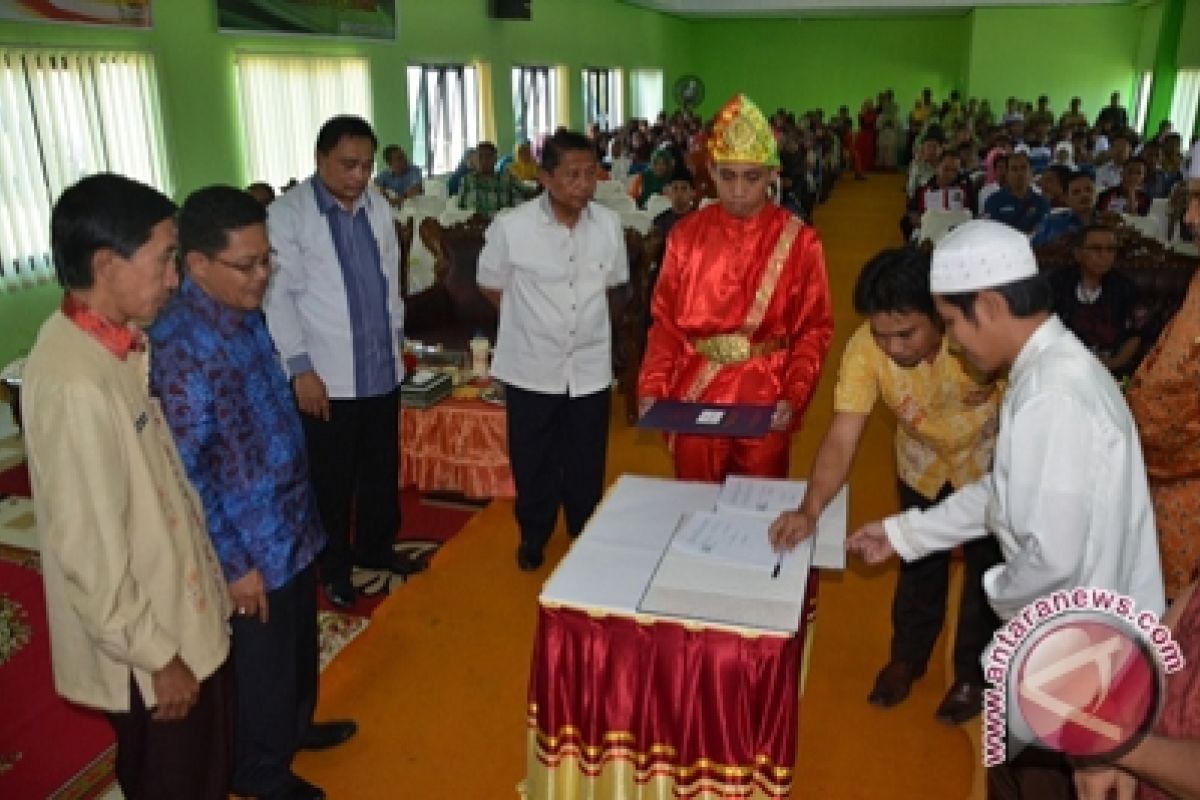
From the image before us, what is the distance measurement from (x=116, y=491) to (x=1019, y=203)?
20.5 feet

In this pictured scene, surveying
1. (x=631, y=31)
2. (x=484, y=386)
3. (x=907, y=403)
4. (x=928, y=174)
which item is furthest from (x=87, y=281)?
(x=631, y=31)

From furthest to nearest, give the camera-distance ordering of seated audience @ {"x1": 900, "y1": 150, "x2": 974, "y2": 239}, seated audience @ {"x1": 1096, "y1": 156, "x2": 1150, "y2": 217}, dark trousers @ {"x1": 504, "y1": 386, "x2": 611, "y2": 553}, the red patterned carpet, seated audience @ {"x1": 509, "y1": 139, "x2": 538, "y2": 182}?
seated audience @ {"x1": 509, "y1": 139, "x2": 538, "y2": 182} → seated audience @ {"x1": 900, "y1": 150, "x2": 974, "y2": 239} → seated audience @ {"x1": 1096, "y1": 156, "x2": 1150, "y2": 217} → dark trousers @ {"x1": 504, "y1": 386, "x2": 611, "y2": 553} → the red patterned carpet

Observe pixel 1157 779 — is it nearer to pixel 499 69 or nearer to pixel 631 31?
pixel 499 69

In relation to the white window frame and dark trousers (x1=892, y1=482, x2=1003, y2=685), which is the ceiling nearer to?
the white window frame

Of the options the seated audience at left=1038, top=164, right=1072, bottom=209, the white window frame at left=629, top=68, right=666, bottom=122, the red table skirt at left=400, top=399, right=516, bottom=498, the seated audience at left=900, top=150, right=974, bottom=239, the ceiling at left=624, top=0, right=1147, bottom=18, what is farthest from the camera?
the white window frame at left=629, top=68, right=666, bottom=122

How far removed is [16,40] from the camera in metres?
5.48

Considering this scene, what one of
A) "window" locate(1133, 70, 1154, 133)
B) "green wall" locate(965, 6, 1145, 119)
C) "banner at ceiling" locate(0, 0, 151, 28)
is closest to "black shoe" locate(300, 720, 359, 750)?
"banner at ceiling" locate(0, 0, 151, 28)

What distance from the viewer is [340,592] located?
321 centimetres

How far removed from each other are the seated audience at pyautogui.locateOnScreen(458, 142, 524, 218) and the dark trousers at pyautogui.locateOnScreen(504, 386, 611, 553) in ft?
15.5

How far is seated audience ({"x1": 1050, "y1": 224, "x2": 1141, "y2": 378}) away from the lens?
13.2 ft

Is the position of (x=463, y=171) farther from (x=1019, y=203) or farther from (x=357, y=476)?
(x=357, y=476)

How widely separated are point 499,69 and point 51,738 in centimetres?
1107

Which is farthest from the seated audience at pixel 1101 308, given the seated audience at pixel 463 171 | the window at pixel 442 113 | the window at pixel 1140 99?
the window at pixel 1140 99

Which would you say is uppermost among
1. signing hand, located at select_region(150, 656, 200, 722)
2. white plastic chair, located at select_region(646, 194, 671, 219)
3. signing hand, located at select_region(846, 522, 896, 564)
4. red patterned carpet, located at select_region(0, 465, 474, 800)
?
white plastic chair, located at select_region(646, 194, 671, 219)
